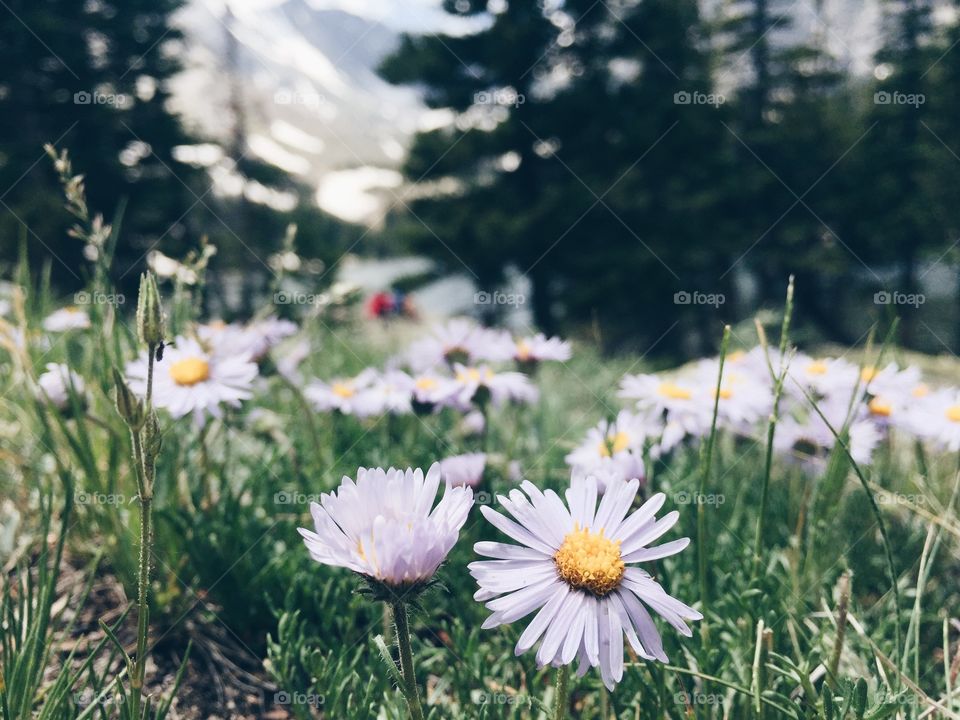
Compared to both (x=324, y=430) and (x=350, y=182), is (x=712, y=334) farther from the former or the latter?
(x=350, y=182)

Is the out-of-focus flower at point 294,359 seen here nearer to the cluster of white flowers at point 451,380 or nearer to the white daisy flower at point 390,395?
the cluster of white flowers at point 451,380

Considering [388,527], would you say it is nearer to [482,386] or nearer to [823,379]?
[482,386]

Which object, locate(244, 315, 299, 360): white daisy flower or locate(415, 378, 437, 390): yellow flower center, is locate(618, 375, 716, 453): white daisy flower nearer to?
locate(415, 378, 437, 390): yellow flower center

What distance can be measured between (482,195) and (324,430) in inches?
330

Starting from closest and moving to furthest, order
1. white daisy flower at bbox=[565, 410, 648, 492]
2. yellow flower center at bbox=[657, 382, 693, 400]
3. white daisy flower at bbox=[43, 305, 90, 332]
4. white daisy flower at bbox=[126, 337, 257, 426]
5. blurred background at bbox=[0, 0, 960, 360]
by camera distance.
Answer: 1. white daisy flower at bbox=[565, 410, 648, 492]
2. white daisy flower at bbox=[126, 337, 257, 426]
3. yellow flower center at bbox=[657, 382, 693, 400]
4. white daisy flower at bbox=[43, 305, 90, 332]
5. blurred background at bbox=[0, 0, 960, 360]

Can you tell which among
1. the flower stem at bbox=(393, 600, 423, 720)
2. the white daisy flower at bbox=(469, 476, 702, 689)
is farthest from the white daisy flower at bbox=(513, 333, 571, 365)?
the flower stem at bbox=(393, 600, 423, 720)

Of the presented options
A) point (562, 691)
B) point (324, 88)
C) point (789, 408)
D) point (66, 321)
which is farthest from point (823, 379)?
point (324, 88)

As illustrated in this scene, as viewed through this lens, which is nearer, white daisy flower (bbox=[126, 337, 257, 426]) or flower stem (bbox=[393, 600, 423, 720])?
flower stem (bbox=[393, 600, 423, 720])

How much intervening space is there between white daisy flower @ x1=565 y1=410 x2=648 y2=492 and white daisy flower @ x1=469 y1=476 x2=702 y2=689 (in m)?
0.08

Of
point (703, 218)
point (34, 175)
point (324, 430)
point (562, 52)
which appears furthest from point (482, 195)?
point (324, 430)

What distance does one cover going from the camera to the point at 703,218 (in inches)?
431

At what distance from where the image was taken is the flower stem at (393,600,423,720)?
669 mm

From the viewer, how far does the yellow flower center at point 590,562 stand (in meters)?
0.70

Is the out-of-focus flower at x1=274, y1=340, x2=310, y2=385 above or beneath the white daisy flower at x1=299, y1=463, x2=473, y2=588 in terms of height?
above
